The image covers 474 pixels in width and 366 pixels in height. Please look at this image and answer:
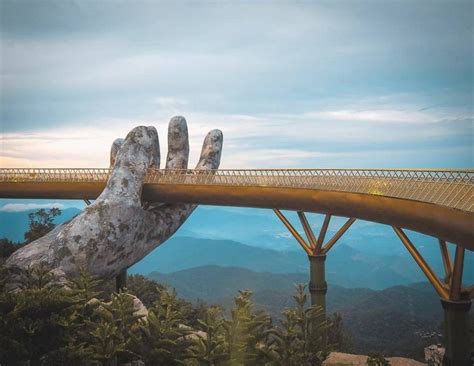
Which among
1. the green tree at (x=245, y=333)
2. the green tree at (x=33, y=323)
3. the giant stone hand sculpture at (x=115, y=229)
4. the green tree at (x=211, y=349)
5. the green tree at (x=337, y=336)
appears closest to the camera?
the green tree at (x=211, y=349)

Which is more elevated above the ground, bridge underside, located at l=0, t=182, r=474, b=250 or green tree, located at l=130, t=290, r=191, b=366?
bridge underside, located at l=0, t=182, r=474, b=250

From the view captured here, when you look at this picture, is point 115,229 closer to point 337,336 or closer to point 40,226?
point 337,336

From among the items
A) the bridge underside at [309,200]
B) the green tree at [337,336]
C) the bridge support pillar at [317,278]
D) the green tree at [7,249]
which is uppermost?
the bridge underside at [309,200]

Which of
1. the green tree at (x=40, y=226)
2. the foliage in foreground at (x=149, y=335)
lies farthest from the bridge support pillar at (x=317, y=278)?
the green tree at (x=40, y=226)

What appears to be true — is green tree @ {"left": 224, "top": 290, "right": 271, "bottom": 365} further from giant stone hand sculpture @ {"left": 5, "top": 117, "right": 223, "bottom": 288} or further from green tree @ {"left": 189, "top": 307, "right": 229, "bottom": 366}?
giant stone hand sculpture @ {"left": 5, "top": 117, "right": 223, "bottom": 288}

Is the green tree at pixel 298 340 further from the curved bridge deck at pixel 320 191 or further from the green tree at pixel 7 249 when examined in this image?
the green tree at pixel 7 249

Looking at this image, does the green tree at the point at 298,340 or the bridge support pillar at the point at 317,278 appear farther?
the bridge support pillar at the point at 317,278

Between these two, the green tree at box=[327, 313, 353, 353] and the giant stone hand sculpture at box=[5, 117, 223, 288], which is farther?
the green tree at box=[327, 313, 353, 353]

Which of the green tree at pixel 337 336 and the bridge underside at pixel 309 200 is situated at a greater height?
the bridge underside at pixel 309 200

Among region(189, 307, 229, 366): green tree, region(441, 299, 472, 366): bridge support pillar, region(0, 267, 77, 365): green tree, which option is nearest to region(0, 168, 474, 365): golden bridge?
region(441, 299, 472, 366): bridge support pillar

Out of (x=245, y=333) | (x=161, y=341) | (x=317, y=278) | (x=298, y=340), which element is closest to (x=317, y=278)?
(x=317, y=278)
